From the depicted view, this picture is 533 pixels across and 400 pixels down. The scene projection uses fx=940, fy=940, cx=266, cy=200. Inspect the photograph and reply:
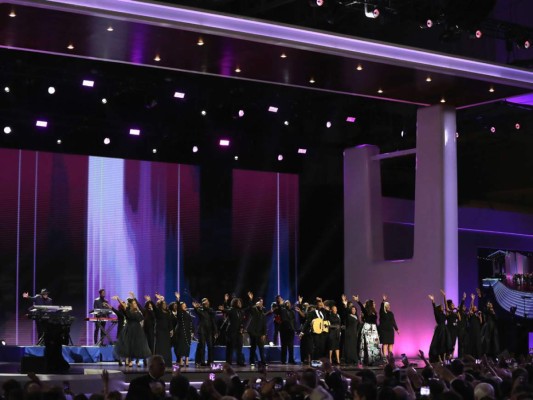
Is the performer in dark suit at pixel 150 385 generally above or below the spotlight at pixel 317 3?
below

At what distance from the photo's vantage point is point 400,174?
2394 centimetres

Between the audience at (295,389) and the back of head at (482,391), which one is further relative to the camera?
the back of head at (482,391)

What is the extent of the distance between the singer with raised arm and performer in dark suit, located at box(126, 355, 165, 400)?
12591mm

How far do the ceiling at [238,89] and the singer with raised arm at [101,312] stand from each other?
11.4ft

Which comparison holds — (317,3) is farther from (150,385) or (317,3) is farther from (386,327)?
(150,385)

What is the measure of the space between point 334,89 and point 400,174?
223 inches

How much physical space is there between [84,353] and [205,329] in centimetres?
265

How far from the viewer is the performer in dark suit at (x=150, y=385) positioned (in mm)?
5664

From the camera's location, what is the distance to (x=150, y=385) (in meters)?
5.95

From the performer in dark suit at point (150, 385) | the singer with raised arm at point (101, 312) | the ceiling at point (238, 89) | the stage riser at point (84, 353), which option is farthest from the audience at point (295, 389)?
the singer with raised arm at point (101, 312)

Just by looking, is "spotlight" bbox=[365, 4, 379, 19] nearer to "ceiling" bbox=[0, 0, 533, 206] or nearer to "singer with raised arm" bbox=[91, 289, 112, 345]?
"ceiling" bbox=[0, 0, 533, 206]

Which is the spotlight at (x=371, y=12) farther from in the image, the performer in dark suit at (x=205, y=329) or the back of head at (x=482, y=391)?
the back of head at (x=482, y=391)

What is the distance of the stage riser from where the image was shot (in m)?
17.5

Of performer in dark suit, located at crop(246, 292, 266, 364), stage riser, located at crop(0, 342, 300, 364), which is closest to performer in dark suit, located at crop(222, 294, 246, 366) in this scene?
performer in dark suit, located at crop(246, 292, 266, 364)
